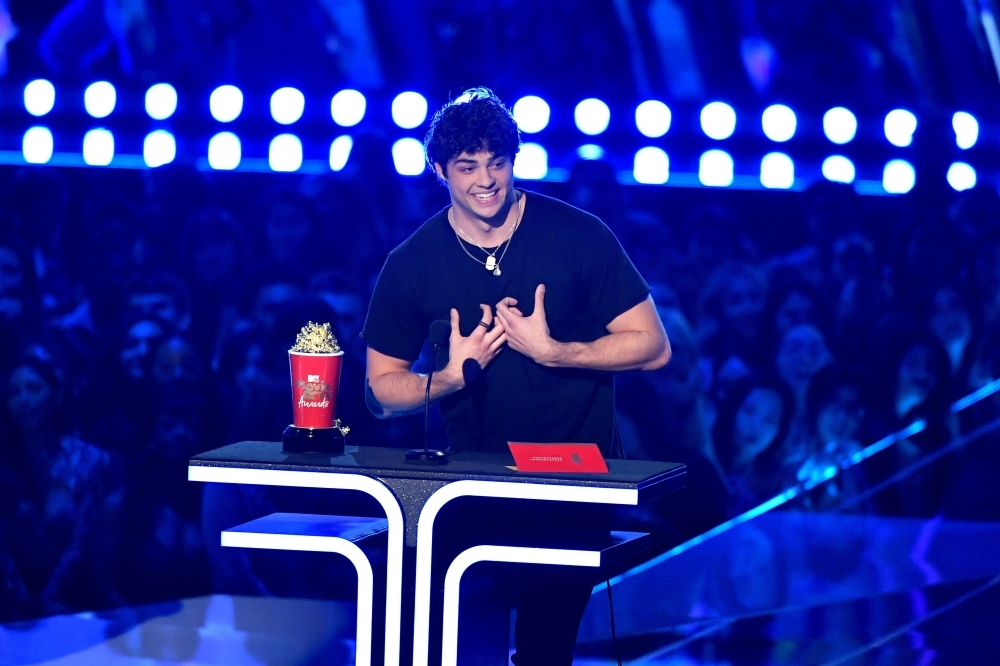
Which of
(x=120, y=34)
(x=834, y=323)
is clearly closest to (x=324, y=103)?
(x=120, y=34)

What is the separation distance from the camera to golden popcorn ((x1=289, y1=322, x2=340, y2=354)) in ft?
7.36

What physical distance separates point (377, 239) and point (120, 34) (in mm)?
1182

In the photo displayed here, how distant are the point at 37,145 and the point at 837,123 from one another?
2.90 metres

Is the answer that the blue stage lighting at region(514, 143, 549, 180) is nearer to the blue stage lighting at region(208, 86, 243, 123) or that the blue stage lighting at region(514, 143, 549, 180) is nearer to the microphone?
the blue stage lighting at region(208, 86, 243, 123)

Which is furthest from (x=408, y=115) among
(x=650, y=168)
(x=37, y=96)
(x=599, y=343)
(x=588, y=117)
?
(x=599, y=343)

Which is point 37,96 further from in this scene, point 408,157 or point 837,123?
point 837,123

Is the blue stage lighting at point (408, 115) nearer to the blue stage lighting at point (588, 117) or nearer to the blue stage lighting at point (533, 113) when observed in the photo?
the blue stage lighting at point (533, 113)

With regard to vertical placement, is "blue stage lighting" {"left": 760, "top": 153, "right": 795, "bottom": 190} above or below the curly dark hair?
above

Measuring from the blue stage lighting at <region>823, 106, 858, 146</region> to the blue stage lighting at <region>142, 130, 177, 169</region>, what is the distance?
2.38 meters

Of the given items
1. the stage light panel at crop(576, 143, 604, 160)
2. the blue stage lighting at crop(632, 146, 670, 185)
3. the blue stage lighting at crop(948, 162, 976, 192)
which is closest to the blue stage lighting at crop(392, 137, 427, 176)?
the stage light panel at crop(576, 143, 604, 160)

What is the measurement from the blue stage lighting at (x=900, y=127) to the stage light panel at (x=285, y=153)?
216 centimetres

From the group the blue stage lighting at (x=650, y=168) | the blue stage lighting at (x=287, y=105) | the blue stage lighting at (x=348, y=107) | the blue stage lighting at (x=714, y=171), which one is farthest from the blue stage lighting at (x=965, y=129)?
the blue stage lighting at (x=287, y=105)

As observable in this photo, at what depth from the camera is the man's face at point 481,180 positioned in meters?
2.41

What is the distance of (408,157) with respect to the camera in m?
4.37
